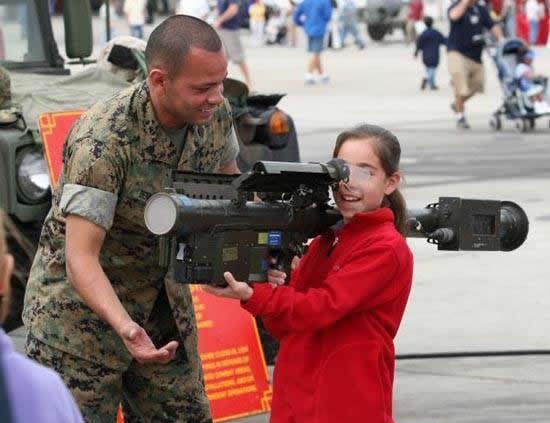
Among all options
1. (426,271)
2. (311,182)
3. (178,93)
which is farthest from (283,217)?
(426,271)

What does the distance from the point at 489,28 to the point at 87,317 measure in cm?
1443

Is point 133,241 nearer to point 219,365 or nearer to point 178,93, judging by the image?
point 178,93

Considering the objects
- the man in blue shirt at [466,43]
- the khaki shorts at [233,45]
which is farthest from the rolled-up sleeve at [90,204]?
the khaki shorts at [233,45]

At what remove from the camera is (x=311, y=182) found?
393 centimetres

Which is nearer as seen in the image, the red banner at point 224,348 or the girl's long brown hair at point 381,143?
the girl's long brown hair at point 381,143

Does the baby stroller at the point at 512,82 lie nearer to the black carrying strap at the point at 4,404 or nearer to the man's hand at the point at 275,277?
the man's hand at the point at 275,277

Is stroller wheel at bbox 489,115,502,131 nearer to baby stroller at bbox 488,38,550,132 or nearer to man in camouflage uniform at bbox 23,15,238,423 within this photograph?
baby stroller at bbox 488,38,550,132

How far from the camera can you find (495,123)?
19016mm

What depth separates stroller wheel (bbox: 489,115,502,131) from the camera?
1891cm

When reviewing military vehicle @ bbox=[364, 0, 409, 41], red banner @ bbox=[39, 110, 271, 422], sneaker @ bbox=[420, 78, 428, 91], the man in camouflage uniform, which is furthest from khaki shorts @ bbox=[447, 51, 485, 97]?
military vehicle @ bbox=[364, 0, 409, 41]

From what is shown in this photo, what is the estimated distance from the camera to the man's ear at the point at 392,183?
415 cm

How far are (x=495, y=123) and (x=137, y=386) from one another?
14.8 meters

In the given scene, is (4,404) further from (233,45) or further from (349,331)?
(233,45)

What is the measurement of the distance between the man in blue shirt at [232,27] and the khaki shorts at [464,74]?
18.4 ft
